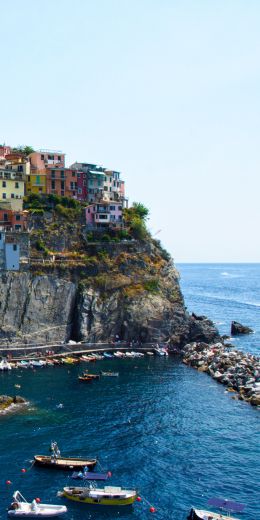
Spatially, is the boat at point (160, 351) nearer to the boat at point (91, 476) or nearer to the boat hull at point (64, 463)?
the boat hull at point (64, 463)

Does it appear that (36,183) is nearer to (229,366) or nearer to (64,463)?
(229,366)

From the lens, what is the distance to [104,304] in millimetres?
116562

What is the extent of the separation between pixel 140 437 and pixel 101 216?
68733 millimetres

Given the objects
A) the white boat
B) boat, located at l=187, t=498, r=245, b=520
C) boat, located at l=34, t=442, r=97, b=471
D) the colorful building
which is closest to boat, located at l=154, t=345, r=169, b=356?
the white boat

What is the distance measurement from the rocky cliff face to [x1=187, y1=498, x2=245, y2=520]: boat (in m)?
63.9

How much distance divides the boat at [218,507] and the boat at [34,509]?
1210 cm

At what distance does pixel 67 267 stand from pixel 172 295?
26350 mm

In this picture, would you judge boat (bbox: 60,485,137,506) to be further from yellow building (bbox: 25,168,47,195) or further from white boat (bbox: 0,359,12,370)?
yellow building (bbox: 25,168,47,195)

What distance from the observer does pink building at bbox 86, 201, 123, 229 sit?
419 ft

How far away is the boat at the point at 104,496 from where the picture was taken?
2063 inches

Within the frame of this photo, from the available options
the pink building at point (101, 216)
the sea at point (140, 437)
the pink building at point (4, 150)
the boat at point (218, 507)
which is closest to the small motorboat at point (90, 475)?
the sea at point (140, 437)

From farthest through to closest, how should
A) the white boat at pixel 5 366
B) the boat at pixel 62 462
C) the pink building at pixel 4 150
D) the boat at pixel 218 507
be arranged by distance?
the pink building at pixel 4 150 → the white boat at pixel 5 366 → the boat at pixel 62 462 → the boat at pixel 218 507

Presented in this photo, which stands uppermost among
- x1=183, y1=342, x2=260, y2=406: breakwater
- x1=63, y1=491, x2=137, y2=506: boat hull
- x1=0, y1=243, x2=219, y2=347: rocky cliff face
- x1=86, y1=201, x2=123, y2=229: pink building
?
x1=86, y1=201, x2=123, y2=229: pink building

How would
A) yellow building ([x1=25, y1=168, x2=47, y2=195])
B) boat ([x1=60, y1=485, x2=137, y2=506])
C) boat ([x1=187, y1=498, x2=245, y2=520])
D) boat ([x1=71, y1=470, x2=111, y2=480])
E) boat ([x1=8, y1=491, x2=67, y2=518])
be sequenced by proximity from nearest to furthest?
1. boat ([x1=187, y1=498, x2=245, y2=520])
2. boat ([x1=8, y1=491, x2=67, y2=518])
3. boat ([x1=60, y1=485, x2=137, y2=506])
4. boat ([x1=71, y1=470, x2=111, y2=480])
5. yellow building ([x1=25, y1=168, x2=47, y2=195])
